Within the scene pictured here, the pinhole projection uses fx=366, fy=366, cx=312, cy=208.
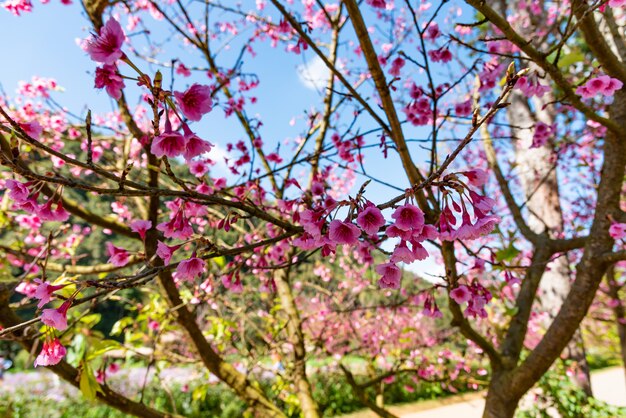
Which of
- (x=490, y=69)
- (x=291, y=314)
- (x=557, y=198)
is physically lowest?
(x=291, y=314)

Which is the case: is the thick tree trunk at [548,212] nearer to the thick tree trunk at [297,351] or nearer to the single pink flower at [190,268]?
the thick tree trunk at [297,351]

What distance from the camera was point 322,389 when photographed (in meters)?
8.98

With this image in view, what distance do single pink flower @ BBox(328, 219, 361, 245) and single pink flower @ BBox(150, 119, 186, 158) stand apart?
0.43 m

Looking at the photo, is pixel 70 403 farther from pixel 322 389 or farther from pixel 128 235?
pixel 128 235

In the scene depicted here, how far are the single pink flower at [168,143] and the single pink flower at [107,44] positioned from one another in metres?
0.18

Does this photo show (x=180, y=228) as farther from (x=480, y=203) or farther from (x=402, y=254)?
(x=480, y=203)

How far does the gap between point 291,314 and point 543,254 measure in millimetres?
1933

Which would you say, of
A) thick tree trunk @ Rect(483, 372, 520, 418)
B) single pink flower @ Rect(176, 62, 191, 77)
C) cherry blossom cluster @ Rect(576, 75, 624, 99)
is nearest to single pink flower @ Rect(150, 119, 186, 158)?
cherry blossom cluster @ Rect(576, 75, 624, 99)

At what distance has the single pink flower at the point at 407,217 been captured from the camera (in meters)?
0.90

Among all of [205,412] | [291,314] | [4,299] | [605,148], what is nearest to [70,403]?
[205,412]

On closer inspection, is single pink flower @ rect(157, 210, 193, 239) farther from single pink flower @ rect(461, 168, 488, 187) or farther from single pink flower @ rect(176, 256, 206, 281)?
single pink flower @ rect(461, 168, 488, 187)

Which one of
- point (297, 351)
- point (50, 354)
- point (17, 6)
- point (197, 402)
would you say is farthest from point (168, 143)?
point (197, 402)

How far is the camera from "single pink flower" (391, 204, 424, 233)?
90cm

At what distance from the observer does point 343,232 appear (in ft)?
3.18
